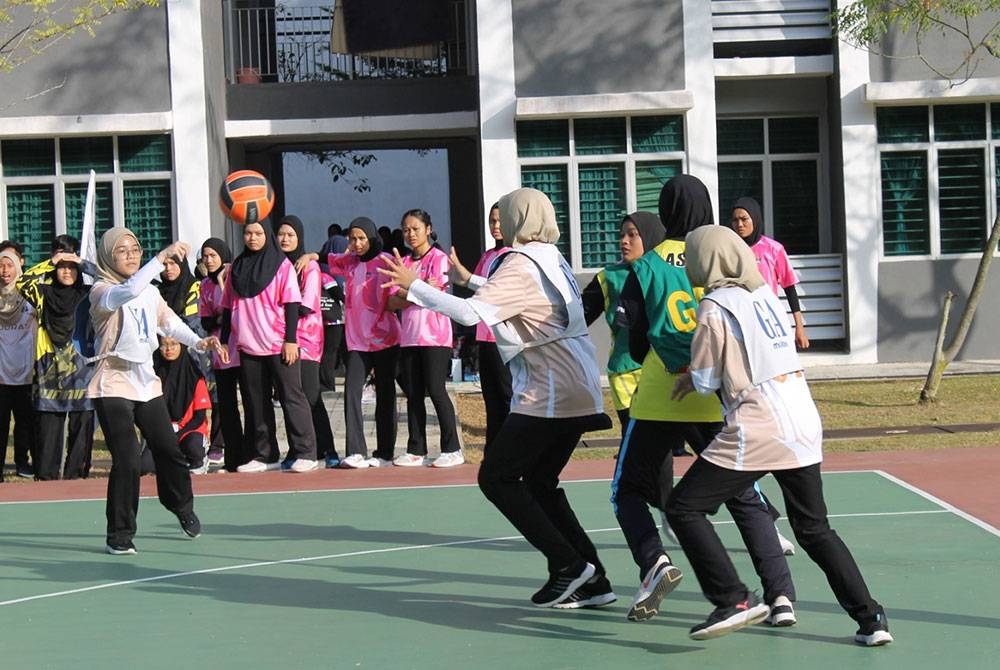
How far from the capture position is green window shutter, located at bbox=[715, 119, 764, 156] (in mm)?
21422

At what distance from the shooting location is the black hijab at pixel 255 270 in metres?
12.1

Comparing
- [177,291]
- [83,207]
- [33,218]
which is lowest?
[177,291]

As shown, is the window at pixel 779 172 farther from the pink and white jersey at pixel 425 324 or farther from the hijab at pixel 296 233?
the pink and white jersey at pixel 425 324

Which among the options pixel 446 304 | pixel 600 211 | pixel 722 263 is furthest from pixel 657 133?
pixel 722 263

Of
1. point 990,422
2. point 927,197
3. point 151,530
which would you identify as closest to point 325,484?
point 151,530

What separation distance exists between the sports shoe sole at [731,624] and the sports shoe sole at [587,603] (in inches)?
35.0

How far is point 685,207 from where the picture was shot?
24.5 ft

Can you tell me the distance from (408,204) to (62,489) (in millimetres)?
14307

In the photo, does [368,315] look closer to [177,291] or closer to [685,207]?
[177,291]

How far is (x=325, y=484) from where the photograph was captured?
1167cm

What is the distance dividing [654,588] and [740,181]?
15642mm

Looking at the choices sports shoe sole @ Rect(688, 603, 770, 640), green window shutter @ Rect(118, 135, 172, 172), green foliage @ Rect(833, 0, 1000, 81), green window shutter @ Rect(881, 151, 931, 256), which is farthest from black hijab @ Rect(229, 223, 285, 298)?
green window shutter @ Rect(881, 151, 931, 256)

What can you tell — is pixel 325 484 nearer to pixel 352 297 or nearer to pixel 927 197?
pixel 352 297

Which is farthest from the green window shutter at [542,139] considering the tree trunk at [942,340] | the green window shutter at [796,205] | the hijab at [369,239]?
the hijab at [369,239]
